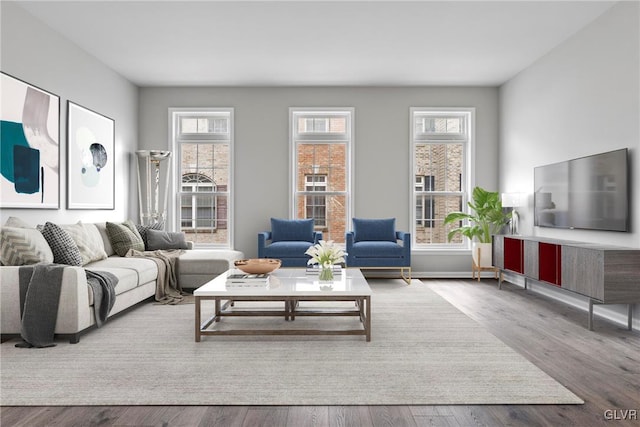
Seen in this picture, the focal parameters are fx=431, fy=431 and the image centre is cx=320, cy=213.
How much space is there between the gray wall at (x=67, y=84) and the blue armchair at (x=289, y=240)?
7.06 feet

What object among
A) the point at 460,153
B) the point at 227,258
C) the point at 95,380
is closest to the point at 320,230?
the point at 227,258

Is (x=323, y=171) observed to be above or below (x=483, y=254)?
above

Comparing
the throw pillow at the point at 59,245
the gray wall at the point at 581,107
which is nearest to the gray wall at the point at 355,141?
the gray wall at the point at 581,107

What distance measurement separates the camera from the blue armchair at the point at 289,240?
19.1 feet

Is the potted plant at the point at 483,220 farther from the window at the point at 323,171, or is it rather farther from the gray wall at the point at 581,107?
the window at the point at 323,171

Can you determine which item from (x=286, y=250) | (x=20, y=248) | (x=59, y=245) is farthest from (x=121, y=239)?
(x=286, y=250)

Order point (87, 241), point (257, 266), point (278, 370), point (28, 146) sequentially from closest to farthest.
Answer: point (278, 370) < point (257, 266) < point (28, 146) < point (87, 241)

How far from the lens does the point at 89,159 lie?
528 centimetres

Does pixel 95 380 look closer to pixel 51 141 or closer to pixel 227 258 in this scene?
pixel 227 258

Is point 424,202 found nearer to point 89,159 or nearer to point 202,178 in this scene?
point 202,178

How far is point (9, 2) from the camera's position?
3.95 meters

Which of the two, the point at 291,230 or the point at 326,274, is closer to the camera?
the point at 326,274

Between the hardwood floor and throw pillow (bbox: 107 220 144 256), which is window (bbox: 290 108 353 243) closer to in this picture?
throw pillow (bbox: 107 220 144 256)

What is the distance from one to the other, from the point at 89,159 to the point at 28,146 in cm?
113
